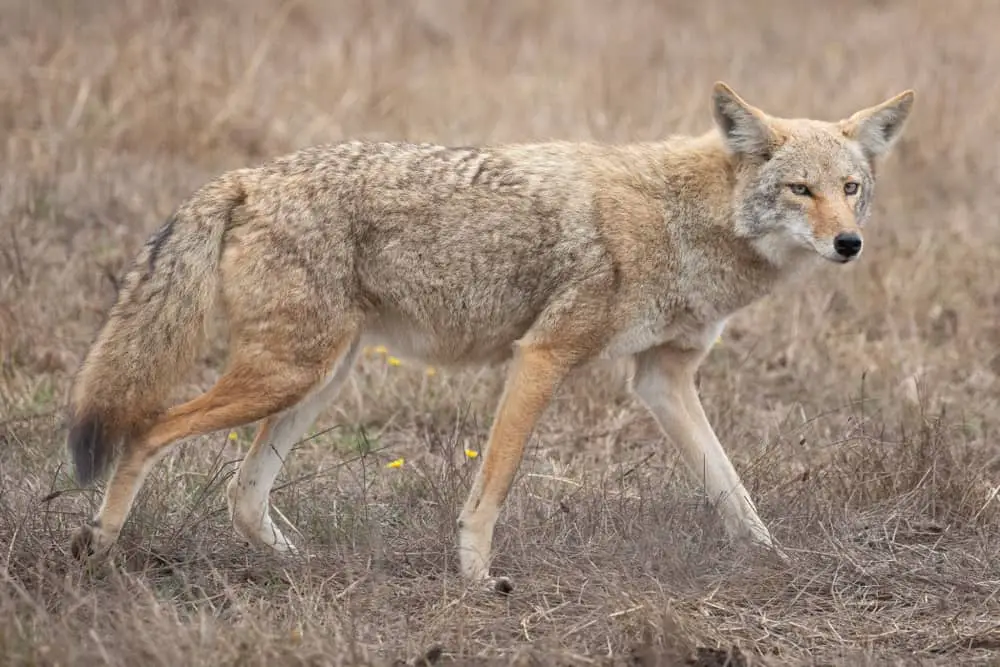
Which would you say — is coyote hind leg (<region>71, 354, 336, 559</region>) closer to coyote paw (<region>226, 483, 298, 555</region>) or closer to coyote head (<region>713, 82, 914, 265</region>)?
coyote paw (<region>226, 483, 298, 555</region>)

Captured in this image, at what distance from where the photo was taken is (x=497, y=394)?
7383mm

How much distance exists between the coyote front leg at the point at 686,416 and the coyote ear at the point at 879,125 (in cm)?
111

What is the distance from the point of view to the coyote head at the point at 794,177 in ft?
18.0

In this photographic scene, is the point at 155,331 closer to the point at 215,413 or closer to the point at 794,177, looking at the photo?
the point at 215,413

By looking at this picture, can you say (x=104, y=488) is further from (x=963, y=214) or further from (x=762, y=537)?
(x=963, y=214)

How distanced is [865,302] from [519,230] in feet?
12.5

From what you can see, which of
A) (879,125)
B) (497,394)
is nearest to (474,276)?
(879,125)

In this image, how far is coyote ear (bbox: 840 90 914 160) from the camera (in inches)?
229

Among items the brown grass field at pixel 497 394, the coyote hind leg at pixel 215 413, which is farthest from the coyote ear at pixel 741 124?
the coyote hind leg at pixel 215 413

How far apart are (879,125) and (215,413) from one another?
9.61 ft

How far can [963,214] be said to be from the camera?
9.86 metres

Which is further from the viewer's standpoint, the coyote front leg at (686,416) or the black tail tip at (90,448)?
the coyote front leg at (686,416)

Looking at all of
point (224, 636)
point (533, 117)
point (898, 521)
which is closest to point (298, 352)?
point (224, 636)

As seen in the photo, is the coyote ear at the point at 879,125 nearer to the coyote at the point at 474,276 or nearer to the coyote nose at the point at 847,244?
the coyote at the point at 474,276
